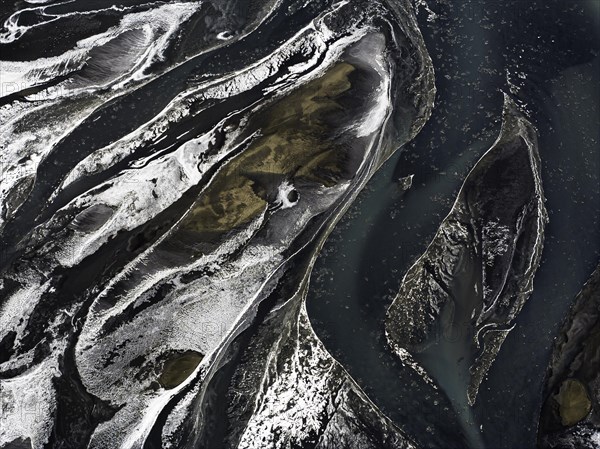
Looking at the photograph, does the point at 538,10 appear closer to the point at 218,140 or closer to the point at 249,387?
the point at 218,140

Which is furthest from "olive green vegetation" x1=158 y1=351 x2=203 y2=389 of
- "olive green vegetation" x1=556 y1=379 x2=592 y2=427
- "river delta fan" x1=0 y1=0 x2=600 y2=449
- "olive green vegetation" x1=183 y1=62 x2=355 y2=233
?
"olive green vegetation" x1=556 y1=379 x2=592 y2=427

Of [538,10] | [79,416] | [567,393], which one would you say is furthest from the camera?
[538,10]

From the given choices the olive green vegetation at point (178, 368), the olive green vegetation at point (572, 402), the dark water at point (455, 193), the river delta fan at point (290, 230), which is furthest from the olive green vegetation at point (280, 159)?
the olive green vegetation at point (572, 402)

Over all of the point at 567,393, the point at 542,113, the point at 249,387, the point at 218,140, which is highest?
the point at 218,140

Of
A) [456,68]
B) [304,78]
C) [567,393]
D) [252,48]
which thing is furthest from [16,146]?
[567,393]

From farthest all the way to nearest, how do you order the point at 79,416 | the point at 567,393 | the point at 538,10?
the point at 538,10 < the point at 567,393 < the point at 79,416

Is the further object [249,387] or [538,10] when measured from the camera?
[538,10]
